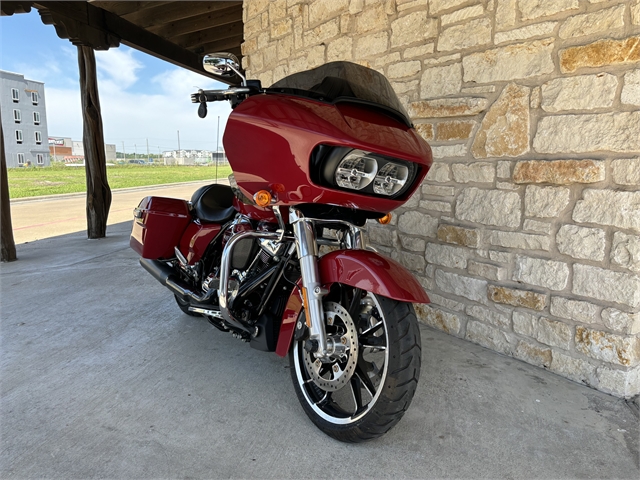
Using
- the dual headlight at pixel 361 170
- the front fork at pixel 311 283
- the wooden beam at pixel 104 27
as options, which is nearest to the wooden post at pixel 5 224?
the wooden beam at pixel 104 27

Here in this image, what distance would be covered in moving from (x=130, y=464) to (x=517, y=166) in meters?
2.38

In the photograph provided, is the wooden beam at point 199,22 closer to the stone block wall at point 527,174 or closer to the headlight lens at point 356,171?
the stone block wall at point 527,174

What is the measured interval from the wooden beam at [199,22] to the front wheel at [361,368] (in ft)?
20.3

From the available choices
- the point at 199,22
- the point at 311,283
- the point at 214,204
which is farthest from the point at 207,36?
the point at 311,283

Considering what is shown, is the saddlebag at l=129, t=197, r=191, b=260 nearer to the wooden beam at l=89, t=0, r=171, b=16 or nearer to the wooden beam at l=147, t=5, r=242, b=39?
the wooden beam at l=89, t=0, r=171, b=16

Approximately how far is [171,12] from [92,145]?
235cm

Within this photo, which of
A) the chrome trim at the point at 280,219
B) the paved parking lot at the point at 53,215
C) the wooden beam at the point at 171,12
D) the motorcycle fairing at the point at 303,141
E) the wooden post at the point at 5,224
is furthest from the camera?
the paved parking lot at the point at 53,215

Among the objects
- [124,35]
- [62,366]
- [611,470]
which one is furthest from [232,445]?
[124,35]

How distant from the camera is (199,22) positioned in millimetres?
6965

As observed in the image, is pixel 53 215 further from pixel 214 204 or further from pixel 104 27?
pixel 214 204

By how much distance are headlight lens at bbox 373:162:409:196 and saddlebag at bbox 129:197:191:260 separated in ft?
5.25

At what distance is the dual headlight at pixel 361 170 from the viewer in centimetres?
153

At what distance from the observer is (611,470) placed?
5.19 ft

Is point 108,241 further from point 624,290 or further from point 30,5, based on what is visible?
point 624,290
